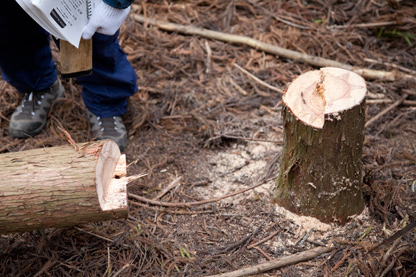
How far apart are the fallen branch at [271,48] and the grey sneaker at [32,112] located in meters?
1.30

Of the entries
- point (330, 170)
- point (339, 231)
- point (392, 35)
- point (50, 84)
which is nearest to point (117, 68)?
point (50, 84)

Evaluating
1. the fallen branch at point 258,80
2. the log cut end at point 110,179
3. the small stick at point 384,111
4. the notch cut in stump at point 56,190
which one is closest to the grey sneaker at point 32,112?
the notch cut in stump at point 56,190

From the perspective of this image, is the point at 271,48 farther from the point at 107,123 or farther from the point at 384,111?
the point at 107,123

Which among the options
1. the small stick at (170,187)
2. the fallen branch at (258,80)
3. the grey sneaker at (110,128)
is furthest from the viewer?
the fallen branch at (258,80)

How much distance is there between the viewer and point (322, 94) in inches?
82.4

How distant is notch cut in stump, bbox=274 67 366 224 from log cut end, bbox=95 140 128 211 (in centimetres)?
89

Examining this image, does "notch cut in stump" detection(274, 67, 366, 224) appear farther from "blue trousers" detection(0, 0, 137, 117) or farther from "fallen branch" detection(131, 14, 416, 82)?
"fallen branch" detection(131, 14, 416, 82)

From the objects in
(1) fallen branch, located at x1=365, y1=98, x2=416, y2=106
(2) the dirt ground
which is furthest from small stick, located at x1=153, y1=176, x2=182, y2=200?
(1) fallen branch, located at x1=365, y1=98, x2=416, y2=106

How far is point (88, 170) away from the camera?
1.93m

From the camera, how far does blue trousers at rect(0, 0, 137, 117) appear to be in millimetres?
2652

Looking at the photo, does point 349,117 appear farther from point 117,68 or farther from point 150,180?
point 117,68

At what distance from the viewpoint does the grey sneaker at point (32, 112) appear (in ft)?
9.97

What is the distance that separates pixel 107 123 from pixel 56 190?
115 cm

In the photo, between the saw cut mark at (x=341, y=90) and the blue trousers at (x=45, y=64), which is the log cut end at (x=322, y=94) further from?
the blue trousers at (x=45, y=64)
